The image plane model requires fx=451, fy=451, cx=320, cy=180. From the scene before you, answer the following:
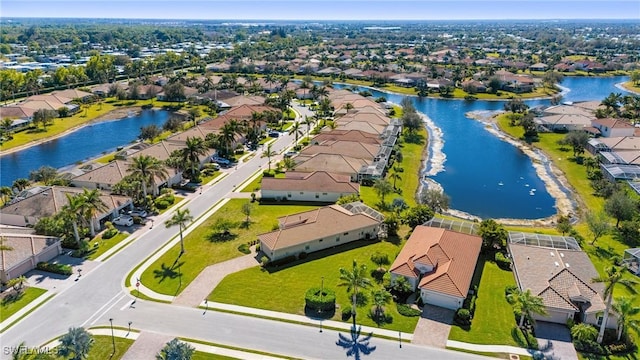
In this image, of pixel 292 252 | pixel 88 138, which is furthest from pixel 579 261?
pixel 88 138

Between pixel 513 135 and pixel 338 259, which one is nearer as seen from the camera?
pixel 338 259

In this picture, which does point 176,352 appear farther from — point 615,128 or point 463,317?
point 615,128

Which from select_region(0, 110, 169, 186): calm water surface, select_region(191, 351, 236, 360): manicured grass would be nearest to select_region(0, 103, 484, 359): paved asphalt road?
select_region(191, 351, 236, 360): manicured grass

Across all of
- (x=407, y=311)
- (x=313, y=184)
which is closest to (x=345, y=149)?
(x=313, y=184)

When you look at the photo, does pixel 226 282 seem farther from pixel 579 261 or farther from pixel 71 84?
pixel 71 84

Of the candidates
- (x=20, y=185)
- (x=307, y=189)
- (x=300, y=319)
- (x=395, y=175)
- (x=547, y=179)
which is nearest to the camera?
(x=300, y=319)

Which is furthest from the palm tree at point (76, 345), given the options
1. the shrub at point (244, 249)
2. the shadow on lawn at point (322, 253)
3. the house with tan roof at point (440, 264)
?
the house with tan roof at point (440, 264)
